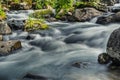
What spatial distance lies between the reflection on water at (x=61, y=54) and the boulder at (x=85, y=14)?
3.39 feet

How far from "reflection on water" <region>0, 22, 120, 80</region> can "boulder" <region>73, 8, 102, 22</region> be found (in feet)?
3.39

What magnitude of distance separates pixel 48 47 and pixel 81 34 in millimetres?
2146

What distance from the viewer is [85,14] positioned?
16328mm

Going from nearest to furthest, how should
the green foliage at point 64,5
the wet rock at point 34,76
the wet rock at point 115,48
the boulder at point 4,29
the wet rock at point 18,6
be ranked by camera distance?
the wet rock at point 34,76 → the wet rock at point 115,48 → the boulder at point 4,29 → the green foliage at point 64,5 → the wet rock at point 18,6

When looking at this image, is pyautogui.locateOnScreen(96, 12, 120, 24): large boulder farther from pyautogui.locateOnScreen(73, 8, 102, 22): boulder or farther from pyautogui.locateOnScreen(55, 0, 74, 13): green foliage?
pyautogui.locateOnScreen(55, 0, 74, 13): green foliage

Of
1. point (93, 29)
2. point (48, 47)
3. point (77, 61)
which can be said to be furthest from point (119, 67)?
point (93, 29)

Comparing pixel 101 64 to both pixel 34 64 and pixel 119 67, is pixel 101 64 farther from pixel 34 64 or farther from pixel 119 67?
pixel 34 64

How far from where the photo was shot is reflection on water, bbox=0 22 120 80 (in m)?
7.94

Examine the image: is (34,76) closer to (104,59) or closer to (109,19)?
(104,59)

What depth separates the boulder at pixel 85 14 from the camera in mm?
16025

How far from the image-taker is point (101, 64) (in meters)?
8.42

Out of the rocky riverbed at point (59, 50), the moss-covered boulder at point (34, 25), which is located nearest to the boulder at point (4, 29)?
the rocky riverbed at point (59, 50)

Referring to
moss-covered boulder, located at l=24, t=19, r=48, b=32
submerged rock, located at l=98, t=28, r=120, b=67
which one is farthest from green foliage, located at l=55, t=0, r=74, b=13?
submerged rock, located at l=98, t=28, r=120, b=67

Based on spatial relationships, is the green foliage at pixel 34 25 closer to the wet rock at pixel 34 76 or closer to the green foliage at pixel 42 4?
the green foliage at pixel 42 4
